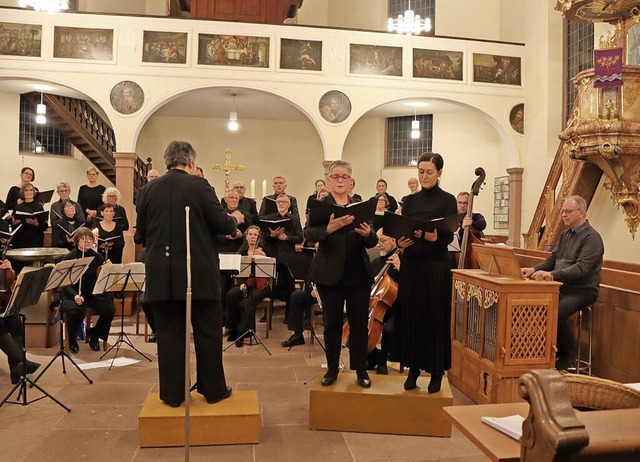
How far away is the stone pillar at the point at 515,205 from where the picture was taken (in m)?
13.0

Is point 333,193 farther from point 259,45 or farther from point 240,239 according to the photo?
point 259,45

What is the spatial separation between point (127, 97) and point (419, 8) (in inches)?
335

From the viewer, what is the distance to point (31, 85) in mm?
12461

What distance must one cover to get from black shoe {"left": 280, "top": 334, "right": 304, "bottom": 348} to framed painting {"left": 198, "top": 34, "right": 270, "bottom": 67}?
6988 millimetres

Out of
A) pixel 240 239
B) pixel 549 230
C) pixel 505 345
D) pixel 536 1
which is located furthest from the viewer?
pixel 536 1

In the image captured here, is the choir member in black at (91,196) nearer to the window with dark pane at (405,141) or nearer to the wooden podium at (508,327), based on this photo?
the wooden podium at (508,327)

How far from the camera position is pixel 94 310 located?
645 centimetres

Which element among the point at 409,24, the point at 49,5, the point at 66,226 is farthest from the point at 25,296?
the point at 409,24

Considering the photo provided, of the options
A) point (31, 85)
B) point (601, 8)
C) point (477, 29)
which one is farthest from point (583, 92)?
point (31, 85)

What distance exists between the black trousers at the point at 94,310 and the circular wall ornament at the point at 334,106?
7.00m

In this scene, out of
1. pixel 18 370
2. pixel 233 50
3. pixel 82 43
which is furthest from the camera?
pixel 233 50

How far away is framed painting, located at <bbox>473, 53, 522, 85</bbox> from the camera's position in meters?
12.7

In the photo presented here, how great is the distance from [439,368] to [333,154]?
8833 millimetres

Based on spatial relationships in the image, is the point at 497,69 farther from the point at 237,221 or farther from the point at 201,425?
the point at 201,425
